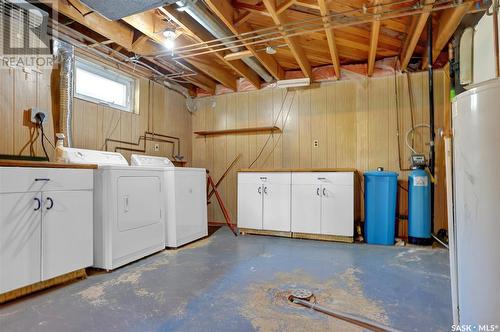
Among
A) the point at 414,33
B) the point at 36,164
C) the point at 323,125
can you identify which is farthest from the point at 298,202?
the point at 36,164

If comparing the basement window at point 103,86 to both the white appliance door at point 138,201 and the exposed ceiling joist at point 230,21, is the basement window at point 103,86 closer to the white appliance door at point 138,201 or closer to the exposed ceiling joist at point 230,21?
the white appliance door at point 138,201

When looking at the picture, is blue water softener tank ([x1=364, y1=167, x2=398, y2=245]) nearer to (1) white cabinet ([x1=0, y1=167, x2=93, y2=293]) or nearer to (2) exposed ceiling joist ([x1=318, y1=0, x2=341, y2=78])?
(2) exposed ceiling joist ([x1=318, y1=0, x2=341, y2=78])

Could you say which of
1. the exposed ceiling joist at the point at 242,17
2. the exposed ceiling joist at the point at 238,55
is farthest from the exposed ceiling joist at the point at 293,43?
the exposed ceiling joist at the point at 238,55

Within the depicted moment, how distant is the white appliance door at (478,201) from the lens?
105 cm

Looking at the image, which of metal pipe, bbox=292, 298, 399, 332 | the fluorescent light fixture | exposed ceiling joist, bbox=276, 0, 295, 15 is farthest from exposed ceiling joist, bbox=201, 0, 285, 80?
metal pipe, bbox=292, 298, 399, 332

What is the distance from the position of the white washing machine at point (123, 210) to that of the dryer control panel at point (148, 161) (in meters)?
0.39

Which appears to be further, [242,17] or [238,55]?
[238,55]

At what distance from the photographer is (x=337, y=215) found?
3533 millimetres

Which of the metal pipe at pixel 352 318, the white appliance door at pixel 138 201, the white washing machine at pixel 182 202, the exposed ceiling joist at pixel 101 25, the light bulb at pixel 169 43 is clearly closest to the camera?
the metal pipe at pixel 352 318

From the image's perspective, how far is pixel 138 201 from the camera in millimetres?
2855

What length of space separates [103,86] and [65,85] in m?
0.70

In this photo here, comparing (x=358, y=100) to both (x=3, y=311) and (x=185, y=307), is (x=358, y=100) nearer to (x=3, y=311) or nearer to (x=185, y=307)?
(x=185, y=307)

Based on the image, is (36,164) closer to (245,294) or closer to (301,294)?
(245,294)

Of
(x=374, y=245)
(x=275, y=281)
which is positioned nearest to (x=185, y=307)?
(x=275, y=281)
